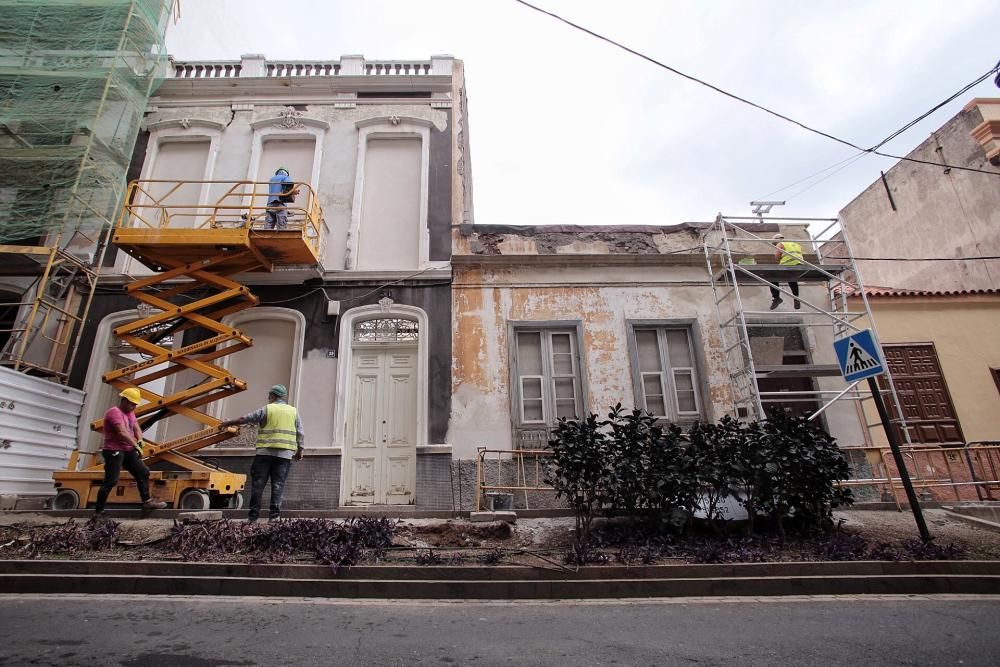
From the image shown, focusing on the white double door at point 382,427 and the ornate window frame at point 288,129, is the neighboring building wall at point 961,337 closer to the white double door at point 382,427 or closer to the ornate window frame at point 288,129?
the white double door at point 382,427

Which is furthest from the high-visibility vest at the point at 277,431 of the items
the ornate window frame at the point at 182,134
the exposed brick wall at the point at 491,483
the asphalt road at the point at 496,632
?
the ornate window frame at the point at 182,134

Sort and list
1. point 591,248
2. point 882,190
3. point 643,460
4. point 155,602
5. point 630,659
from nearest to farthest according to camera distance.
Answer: point 630,659
point 155,602
point 643,460
point 591,248
point 882,190

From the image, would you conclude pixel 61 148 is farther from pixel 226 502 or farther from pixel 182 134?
pixel 226 502

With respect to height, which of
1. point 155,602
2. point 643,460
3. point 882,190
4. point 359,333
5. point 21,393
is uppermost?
point 882,190

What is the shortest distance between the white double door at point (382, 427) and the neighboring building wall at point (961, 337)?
32.1 feet

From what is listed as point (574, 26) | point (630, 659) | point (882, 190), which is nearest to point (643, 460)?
point (630, 659)

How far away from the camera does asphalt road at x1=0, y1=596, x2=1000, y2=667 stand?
11.2ft

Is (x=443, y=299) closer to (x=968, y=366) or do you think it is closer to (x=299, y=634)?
(x=299, y=634)

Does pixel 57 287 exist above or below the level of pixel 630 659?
above

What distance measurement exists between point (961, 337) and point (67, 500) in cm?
1628

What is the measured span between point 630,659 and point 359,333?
27.3ft

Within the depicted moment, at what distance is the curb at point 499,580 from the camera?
15.8ft

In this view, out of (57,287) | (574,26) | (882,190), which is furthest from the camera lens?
(882,190)

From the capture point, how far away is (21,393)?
861 cm
